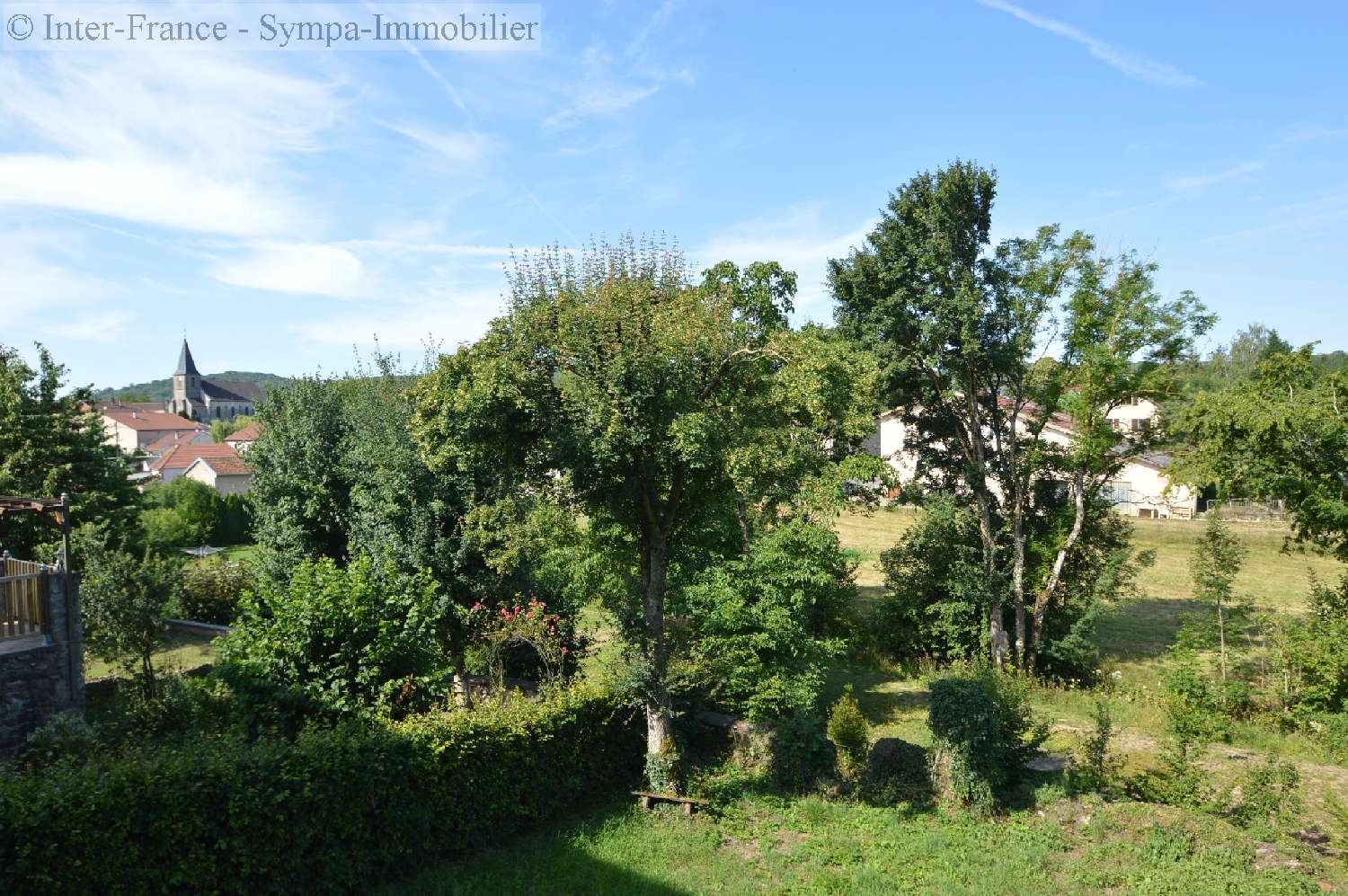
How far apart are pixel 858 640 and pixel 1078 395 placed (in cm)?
831

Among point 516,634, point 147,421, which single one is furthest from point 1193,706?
point 147,421

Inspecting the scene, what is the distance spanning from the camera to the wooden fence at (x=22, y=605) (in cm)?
1191

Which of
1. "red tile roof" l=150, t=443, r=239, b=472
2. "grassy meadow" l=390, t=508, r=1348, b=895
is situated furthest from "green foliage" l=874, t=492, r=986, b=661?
"red tile roof" l=150, t=443, r=239, b=472

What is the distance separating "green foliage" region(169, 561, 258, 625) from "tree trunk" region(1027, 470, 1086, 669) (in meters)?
20.8

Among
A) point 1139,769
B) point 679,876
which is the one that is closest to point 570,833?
point 679,876

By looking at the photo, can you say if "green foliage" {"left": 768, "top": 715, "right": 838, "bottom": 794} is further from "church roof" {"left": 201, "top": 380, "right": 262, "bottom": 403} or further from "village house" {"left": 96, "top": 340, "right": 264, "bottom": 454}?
"church roof" {"left": 201, "top": 380, "right": 262, "bottom": 403}

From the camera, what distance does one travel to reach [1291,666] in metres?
15.0

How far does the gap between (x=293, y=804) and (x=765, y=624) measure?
7.63 meters

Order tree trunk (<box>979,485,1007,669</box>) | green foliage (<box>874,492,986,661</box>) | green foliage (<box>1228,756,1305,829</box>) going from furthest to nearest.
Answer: green foliage (<box>874,492,986,661</box>)
tree trunk (<box>979,485,1007,669</box>)
green foliage (<box>1228,756,1305,829</box>)

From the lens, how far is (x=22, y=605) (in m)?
12.0

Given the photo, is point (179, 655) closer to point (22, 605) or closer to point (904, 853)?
point (22, 605)

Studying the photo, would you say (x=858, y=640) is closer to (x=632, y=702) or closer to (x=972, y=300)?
(x=972, y=300)

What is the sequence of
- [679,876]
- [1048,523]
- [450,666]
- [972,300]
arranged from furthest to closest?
[1048,523]
[972,300]
[450,666]
[679,876]

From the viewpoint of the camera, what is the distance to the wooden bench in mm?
9570
